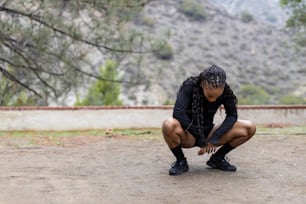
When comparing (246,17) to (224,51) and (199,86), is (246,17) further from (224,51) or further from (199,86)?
(199,86)

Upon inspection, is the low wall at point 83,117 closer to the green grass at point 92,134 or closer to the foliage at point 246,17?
the green grass at point 92,134

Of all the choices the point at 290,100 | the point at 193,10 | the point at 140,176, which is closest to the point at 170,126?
the point at 140,176

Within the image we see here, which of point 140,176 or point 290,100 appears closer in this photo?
point 140,176

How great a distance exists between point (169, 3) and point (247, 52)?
10.3 m

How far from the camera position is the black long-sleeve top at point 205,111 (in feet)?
15.8

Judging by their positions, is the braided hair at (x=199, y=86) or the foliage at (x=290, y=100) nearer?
the braided hair at (x=199, y=86)

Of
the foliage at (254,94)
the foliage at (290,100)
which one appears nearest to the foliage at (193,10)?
the foliage at (254,94)

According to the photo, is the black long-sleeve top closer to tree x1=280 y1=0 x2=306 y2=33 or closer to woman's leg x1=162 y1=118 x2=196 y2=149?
woman's leg x1=162 y1=118 x2=196 y2=149

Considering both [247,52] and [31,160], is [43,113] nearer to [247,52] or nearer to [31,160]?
[31,160]

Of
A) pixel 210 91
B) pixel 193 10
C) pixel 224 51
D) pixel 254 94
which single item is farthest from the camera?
pixel 193 10

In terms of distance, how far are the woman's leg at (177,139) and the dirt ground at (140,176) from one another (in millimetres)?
119

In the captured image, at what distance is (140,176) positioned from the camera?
510 centimetres

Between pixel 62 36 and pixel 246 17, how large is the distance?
171 feet

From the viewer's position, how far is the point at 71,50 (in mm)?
13156
